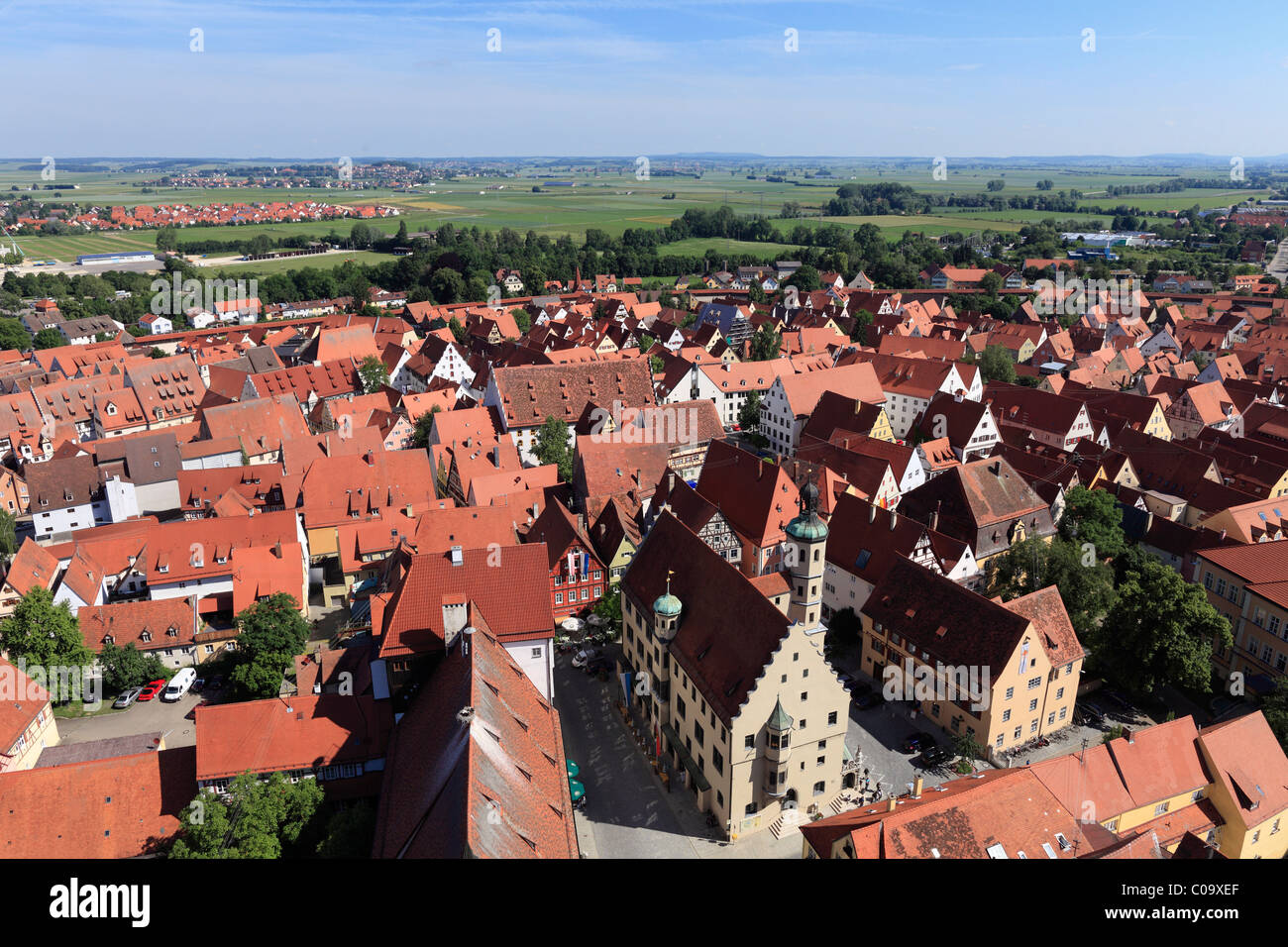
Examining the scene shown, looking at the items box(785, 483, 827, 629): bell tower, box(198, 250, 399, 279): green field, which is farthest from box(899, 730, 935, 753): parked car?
box(198, 250, 399, 279): green field

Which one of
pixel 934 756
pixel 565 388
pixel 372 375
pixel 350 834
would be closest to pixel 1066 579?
pixel 934 756

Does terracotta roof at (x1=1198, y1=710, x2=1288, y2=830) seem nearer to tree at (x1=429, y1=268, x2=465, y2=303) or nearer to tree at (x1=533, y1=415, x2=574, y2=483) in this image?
tree at (x1=533, y1=415, x2=574, y2=483)

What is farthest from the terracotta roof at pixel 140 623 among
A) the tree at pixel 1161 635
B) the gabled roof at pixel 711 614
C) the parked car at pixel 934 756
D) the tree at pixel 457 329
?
the tree at pixel 457 329

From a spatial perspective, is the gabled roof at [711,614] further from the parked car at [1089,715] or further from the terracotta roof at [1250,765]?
the parked car at [1089,715]

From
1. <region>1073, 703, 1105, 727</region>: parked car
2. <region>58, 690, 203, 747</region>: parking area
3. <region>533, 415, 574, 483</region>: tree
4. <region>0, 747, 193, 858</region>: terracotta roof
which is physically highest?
<region>533, 415, 574, 483</region>: tree

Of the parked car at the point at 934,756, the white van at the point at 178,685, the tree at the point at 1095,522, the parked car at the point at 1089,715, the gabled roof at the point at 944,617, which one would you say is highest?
the tree at the point at 1095,522

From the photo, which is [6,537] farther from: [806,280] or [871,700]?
[806,280]
